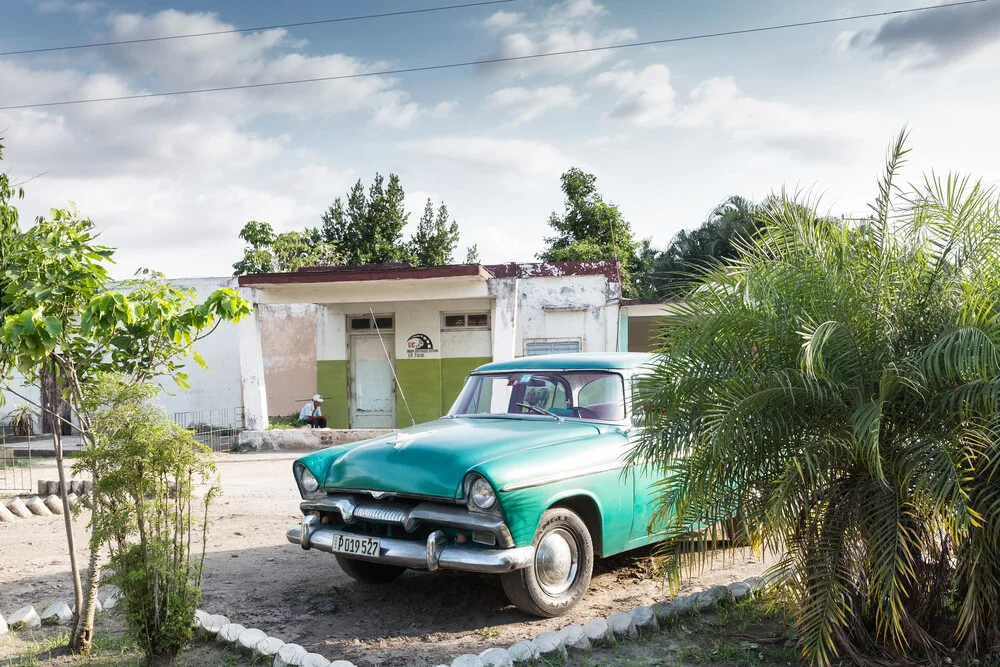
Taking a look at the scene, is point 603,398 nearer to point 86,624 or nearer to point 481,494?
point 481,494

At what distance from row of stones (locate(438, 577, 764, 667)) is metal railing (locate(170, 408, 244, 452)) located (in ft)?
44.6

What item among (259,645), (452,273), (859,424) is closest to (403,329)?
(452,273)

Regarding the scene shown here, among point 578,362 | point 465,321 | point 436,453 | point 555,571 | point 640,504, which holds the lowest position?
point 555,571

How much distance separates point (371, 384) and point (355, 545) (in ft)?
47.1

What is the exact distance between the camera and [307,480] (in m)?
5.82

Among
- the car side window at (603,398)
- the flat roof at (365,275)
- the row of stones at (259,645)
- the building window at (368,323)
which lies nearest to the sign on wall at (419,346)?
the building window at (368,323)

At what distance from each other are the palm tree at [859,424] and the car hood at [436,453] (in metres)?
1.07

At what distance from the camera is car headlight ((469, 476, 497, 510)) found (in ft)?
16.0

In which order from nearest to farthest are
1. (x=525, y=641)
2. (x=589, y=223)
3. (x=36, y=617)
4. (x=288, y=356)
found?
(x=525, y=641) → (x=36, y=617) → (x=288, y=356) → (x=589, y=223)

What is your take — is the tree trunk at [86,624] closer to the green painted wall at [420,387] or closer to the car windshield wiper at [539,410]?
the car windshield wiper at [539,410]

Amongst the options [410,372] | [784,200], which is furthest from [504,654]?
[410,372]

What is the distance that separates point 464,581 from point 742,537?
2.41 meters

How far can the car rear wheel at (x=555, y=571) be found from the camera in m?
5.07

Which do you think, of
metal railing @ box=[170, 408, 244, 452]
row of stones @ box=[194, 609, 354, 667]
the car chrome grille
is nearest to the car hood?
the car chrome grille
